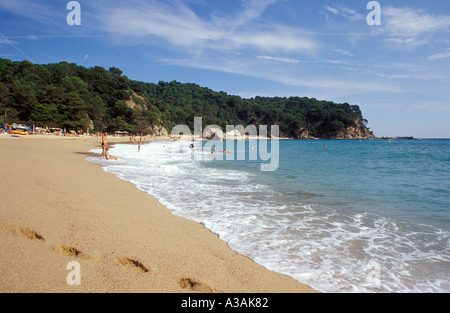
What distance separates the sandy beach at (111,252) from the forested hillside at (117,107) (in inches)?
1984

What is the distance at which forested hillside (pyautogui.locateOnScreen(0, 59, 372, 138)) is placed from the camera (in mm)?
47250

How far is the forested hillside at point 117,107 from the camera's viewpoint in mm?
47250

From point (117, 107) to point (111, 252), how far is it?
70.7m

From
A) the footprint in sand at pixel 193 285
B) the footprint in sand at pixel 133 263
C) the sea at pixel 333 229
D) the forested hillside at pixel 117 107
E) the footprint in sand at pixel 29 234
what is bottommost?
the sea at pixel 333 229

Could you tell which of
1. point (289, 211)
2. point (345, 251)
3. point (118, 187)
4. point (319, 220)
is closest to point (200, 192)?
point (118, 187)

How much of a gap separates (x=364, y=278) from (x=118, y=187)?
636 cm

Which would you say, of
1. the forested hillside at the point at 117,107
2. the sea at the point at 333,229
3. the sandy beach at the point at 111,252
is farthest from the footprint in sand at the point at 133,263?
the forested hillside at the point at 117,107

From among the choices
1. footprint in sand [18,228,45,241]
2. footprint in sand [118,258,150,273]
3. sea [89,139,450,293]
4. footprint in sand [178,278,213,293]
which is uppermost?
footprint in sand [18,228,45,241]

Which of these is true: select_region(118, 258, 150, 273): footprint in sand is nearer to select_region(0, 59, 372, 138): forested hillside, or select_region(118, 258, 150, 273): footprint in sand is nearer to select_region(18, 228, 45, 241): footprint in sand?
select_region(18, 228, 45, 241): footprint in sand

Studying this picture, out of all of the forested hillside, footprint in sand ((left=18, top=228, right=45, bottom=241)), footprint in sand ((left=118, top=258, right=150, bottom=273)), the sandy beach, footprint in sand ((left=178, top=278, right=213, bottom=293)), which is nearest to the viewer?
the sandy beach

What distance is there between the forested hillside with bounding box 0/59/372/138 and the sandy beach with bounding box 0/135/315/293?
165ft

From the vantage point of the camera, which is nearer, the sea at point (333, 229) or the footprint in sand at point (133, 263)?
the footprint in sand at point (133, 263)

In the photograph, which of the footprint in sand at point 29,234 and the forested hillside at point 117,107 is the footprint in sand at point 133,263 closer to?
the footprint in sand at point 29,234

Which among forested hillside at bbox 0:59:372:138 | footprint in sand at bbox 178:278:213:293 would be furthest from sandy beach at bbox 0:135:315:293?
forested hillside at bbox 0:59:372:138
